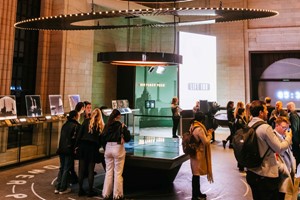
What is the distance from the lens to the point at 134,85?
13.1 meters

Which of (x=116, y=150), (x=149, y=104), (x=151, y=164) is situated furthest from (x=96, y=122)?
(x=149, y=104)

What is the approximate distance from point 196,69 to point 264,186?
875 cm

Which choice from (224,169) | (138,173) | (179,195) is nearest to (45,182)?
(138,173)

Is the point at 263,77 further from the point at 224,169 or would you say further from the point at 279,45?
the point at 224,169

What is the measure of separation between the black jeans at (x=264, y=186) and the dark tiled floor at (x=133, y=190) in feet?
5.99

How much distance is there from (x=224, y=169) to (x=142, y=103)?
7.69m

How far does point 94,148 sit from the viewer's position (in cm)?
446

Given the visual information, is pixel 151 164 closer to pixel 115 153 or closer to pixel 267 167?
pixel 115 153

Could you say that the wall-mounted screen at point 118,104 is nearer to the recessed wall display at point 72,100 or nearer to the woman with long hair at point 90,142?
the recessed wall display at point 72,100

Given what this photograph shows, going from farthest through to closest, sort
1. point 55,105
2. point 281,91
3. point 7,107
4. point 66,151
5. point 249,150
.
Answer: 1. point 281,91
2. point 55,105
3. point 7,107
4. point 66,151
5. point 249,150

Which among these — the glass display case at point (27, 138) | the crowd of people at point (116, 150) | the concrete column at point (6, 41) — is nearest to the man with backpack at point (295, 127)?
the crowd of people at point (116, 150)

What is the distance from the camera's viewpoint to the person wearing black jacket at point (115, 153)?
4.12 metres

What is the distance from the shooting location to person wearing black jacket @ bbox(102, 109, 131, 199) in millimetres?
4125

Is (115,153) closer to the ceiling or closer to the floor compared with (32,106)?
closer to the floor
